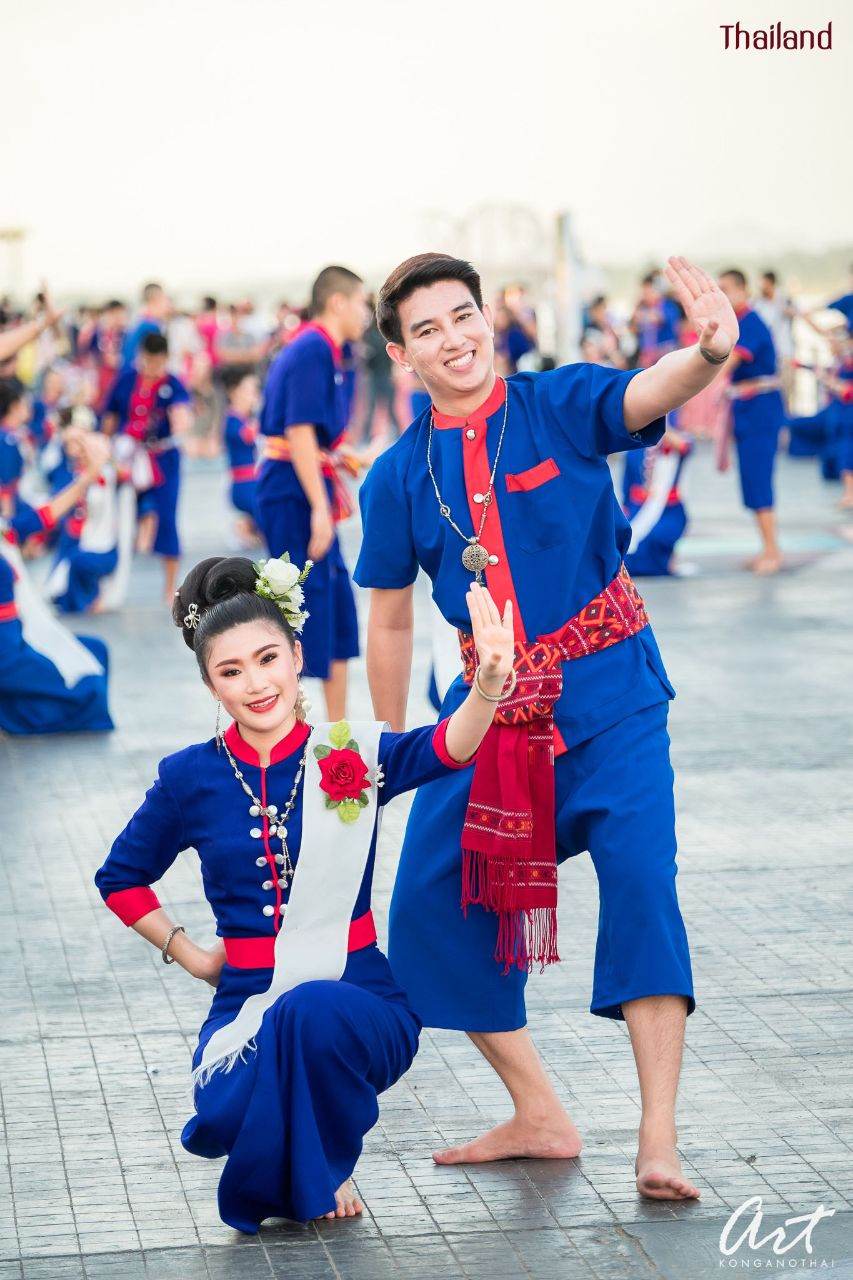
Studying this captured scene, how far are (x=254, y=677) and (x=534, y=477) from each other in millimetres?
650

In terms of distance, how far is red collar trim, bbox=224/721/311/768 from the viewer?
372cm

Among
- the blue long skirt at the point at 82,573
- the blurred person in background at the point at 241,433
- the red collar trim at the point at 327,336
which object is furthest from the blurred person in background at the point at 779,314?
the red collar trim at the point at 327,336

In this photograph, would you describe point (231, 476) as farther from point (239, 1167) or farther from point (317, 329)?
point (239, 1167)

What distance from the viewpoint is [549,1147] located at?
3.86m

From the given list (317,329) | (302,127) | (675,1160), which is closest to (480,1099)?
(675,1160)

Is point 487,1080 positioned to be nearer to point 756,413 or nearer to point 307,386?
point 307,386

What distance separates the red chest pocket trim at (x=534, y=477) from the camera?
151 inches

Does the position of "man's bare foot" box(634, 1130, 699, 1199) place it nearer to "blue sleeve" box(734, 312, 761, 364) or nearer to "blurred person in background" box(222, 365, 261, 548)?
"blue sleeve" box(734, 312, 761, 364)

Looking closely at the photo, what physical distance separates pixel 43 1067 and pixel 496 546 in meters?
1.60

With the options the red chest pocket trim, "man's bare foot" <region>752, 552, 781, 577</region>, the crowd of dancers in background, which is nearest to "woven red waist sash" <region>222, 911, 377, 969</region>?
the red chest pocket trim

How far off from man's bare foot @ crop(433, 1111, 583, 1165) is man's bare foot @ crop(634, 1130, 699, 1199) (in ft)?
0.80

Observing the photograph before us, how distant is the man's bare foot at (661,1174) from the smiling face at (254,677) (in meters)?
0.99

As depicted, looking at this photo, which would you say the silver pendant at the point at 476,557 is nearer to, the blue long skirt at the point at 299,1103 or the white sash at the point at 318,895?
the white sash at the point at 318,895

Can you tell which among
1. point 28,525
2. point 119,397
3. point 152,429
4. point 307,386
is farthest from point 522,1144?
point 119,397
